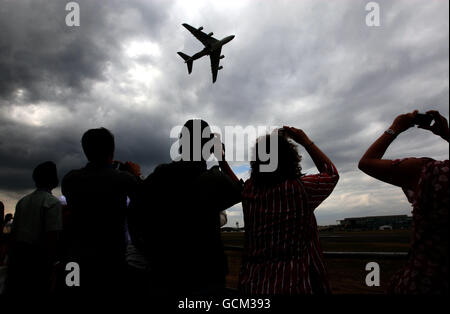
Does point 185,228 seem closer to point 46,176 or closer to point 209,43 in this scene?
point 46,176

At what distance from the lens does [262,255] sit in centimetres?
205

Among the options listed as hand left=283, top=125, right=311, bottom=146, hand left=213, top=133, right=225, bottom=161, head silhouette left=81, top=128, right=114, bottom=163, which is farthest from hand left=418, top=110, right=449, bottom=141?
head silhouette left=81, top=128, right=114, bottom=163

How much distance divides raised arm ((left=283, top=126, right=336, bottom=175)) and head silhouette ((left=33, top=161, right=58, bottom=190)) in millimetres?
3224

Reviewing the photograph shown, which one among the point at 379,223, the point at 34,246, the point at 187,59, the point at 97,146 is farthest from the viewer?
the point at 379,223

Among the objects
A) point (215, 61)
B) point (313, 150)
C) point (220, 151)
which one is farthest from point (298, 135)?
point (215, 61)

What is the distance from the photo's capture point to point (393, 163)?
6.09ft

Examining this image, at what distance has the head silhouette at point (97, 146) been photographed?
2.54 metres

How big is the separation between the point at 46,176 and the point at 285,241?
131 inches

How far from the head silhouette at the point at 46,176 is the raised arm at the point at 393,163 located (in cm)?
380

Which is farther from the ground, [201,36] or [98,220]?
[201,36]

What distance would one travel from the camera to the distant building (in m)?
90.7

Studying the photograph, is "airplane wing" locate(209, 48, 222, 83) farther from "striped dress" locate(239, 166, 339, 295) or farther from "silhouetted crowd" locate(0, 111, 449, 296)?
"striped dress" locate(239, 166, 339, 295)
